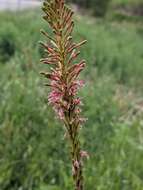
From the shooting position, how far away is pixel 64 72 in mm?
1726

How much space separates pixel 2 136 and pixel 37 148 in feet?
1.01

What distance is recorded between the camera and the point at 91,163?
16.8 ft

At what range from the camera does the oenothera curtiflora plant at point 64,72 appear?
1.70 m

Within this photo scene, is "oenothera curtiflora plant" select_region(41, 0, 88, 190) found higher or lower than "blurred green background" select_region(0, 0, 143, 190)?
higher

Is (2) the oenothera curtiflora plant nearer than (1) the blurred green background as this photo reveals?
Yes

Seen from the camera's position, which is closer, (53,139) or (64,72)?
(64,72)

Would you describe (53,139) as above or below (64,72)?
below

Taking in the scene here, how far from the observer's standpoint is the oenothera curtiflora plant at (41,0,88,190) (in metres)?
1.70

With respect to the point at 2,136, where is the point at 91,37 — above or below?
above

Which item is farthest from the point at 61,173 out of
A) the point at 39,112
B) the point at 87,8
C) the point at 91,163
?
the point at 87,8

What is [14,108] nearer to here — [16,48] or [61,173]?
[61,173]

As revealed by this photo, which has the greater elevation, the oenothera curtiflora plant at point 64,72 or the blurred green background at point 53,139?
the oenothera curtiflora plant at point 64,72

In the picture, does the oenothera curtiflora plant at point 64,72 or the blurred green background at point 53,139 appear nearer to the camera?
the oenothera curtiflora plant at point 64,72

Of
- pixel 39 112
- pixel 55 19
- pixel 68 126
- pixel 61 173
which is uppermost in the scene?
pixel 55 19
